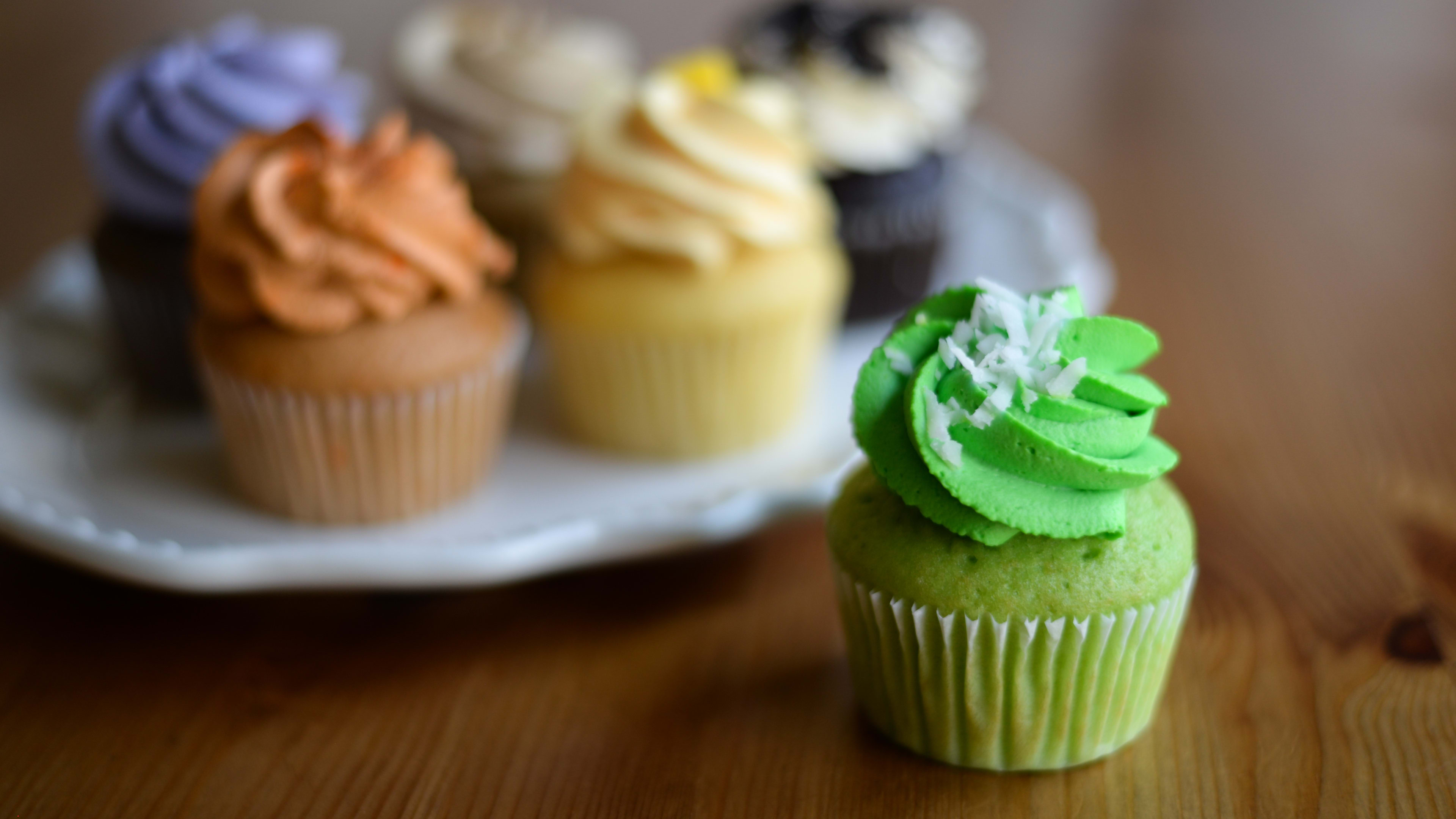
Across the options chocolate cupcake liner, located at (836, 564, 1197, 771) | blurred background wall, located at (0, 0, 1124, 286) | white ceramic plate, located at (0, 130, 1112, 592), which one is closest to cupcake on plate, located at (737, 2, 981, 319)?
white ceramic plate, located at (0, 130, 1112, 592)

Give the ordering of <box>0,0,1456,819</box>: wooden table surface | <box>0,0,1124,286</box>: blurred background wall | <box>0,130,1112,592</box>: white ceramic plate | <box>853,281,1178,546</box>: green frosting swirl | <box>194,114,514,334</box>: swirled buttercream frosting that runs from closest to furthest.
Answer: <box>853,281,1178,546</box>: green frosting swirl
<box>0,0,1456,819</box>: wooden table surface
<box>0,130,1112,592</box>: white ceramic plate
<box>194,114,514,334</box>: swirled buttercream frosting
<box>0,0,1124,286</box>: blurred background wall

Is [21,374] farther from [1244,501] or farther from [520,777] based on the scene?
[1244,501]

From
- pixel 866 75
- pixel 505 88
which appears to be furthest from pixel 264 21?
pixel 866 75

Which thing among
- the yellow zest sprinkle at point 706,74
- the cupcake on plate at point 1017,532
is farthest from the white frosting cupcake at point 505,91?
the cupcake on plate at point 1017,532

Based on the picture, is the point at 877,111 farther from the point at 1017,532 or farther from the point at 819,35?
the point at 1017,532

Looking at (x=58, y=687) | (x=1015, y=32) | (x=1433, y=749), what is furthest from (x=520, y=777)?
(x=1015, y=32)

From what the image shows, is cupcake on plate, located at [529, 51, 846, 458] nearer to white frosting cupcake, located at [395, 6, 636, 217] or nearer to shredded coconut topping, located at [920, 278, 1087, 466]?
white frosting cupcake, located at [395, 6, 636, 217]

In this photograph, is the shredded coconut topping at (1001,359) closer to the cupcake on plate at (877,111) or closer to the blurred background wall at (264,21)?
the cupcake on plate at (877,111)
